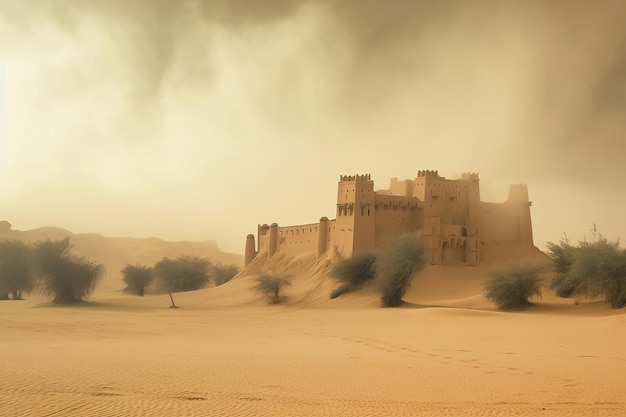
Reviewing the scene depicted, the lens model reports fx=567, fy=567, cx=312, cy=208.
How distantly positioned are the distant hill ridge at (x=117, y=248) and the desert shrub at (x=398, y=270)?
4907 cm

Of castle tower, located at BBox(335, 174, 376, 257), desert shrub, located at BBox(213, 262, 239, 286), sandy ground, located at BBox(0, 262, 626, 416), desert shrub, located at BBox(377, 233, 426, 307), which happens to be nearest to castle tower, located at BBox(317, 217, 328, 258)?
castle tower, located at BBox(335, 174, 376, 257)

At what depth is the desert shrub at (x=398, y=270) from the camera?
128ft

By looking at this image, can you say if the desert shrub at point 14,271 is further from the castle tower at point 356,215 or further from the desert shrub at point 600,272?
the desert shrub at point 600,272

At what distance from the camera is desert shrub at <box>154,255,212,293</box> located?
70.1 meters

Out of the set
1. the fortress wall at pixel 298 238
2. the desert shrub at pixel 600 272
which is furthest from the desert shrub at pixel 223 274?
the desert shrub at pixel 600 272

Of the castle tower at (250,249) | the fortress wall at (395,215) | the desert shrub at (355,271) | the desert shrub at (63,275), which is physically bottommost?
the desert shrub at (63,275)

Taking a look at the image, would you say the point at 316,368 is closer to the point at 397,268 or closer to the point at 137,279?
the point at 397,268

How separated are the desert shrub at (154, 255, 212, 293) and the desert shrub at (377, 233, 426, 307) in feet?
120

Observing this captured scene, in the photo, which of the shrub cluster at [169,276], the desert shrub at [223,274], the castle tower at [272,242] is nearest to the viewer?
the castle tower at [272,242]

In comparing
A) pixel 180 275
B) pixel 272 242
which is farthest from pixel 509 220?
pixel 180 275

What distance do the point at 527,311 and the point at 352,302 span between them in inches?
526

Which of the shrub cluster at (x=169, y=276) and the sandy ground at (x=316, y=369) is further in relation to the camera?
the shrub cluster at (x=169, y=276)

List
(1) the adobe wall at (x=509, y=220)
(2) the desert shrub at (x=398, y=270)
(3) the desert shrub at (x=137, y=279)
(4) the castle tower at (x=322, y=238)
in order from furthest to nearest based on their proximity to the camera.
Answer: (3) the desert shrub at (x=137, y=279), (4) the castle tower at (x=322, y=238), (1) the adobe wall at (x=509, y=220), (2) the desert shrub at (x=398, y=270)

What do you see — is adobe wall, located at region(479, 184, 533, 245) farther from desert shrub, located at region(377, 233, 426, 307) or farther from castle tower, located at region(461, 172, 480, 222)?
desert shrub, located at region(377, 233, 426, 307)
